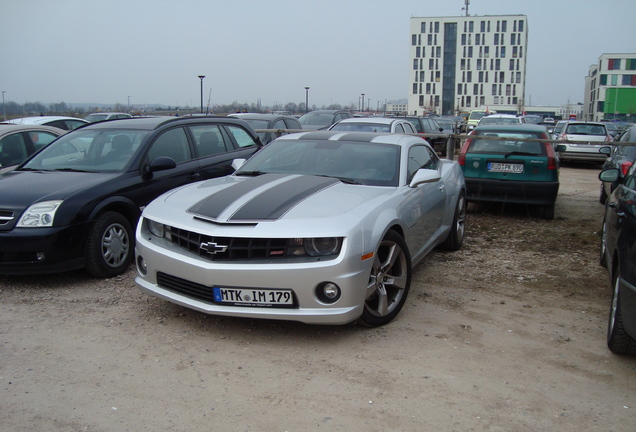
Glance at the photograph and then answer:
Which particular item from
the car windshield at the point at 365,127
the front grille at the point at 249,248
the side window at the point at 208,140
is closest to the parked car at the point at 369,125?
the car windshield at the point at 365,127

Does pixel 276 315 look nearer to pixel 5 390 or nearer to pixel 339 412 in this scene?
pixel 339 412

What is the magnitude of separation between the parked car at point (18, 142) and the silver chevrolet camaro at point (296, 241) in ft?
14.5

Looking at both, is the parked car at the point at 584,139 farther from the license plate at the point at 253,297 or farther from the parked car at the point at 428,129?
the license plate at the point at 253,297

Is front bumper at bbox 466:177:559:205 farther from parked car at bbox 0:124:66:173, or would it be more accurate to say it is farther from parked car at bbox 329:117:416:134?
parked car at bbox 0:124:66:173

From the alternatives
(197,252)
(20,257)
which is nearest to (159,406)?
(197,252)

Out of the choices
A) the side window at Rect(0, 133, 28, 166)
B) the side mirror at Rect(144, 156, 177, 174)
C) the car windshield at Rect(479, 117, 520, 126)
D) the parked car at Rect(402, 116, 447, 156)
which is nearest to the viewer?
the side mirror at Rect(144, 156, 177, 174)

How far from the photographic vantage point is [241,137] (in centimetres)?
845

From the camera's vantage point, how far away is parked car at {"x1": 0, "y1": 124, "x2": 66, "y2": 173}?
325 inches

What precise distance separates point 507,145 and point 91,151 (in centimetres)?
676

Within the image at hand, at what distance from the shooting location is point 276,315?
161 inches

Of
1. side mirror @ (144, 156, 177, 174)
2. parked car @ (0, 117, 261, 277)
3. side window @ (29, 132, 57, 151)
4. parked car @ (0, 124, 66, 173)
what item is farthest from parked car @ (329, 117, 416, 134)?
side mirror @ (144, 156, 177, 174)

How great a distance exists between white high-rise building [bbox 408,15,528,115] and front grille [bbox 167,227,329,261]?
118889 millimetres

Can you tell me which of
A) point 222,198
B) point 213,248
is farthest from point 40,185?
point 213,248

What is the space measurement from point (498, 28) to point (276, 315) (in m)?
129
